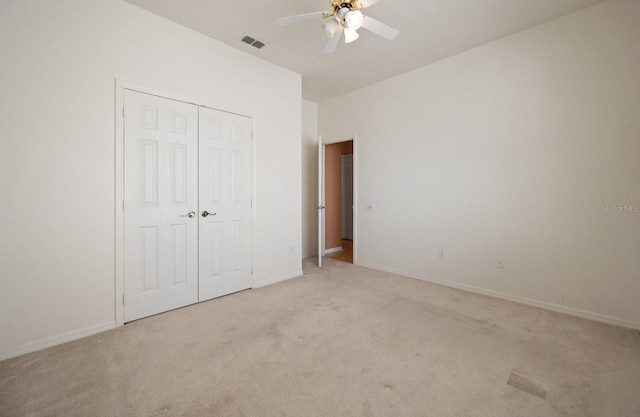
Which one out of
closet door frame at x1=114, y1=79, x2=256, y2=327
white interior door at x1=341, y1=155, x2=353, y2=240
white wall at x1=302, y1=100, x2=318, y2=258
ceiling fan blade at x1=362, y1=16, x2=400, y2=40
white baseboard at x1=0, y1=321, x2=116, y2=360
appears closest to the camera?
white baseboard at x1=0, y1=321, x2=116, y2=360

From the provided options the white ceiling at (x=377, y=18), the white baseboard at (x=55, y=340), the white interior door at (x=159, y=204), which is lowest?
the white baseboard at (x=55, y=340)

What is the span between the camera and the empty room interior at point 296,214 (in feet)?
5.76

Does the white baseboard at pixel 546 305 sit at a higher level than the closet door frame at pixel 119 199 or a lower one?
lower

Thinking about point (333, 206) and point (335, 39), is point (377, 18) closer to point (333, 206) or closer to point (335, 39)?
point (335, 39)

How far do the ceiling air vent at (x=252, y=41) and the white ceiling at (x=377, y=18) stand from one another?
2.0 inches

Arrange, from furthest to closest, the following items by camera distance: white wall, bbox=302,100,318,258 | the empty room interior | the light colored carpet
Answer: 1. white wall, bbox=302,100,318,258
2. the empty room interior
3. the light colored carpet

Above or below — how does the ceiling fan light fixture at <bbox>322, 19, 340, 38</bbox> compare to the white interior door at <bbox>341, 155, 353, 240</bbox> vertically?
above

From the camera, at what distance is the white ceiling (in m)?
2.46

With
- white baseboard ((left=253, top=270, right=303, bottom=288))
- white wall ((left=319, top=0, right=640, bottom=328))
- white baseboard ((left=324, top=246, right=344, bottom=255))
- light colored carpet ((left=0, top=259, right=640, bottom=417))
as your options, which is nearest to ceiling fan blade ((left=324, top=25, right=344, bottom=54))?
white wall ((left=319, top=0, right=640, bottom=328))

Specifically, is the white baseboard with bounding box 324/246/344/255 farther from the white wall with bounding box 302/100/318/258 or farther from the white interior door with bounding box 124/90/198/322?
the white interior door with bounding box 124/90/198/322

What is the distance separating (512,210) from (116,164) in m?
4.06

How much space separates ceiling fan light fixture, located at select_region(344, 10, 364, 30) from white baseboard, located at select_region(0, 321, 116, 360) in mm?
3245

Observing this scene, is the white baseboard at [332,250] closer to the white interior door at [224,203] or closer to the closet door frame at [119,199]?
the white interior door at [224,203]

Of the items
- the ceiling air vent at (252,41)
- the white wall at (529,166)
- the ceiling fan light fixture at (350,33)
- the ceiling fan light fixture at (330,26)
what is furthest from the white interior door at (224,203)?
the white wall at (529,166)
